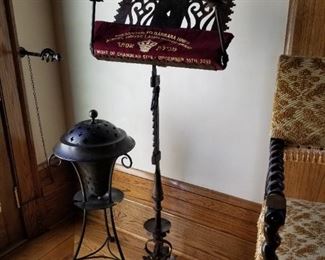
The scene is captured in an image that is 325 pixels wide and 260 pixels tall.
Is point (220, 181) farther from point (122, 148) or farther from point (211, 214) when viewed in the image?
point (122, 148)

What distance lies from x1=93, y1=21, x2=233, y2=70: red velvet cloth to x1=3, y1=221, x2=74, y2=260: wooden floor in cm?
108

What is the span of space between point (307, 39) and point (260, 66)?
18 centimetres

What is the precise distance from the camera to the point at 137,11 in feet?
3.90

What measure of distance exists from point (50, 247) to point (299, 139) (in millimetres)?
1310

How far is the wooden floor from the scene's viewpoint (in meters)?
1.73

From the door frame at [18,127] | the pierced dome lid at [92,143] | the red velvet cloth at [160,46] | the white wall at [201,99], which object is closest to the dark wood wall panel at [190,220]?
the white wall at [201,99]

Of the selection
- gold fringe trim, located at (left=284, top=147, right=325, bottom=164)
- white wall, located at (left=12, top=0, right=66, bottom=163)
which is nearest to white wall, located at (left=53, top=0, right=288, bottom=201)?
white wall, located at (left=12, top=0, right=66, bottom=163)

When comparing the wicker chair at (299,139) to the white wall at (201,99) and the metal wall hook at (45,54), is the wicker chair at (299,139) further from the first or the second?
the metal wall hook at (45,54)

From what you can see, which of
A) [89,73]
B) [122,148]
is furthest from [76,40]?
[122,148]

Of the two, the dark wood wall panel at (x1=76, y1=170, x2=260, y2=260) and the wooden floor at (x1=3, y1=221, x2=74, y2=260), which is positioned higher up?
the dark wood wall panel at (x1=76, y1=170, x2=260, y2=260)

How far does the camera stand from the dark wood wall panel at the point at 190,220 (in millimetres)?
1548

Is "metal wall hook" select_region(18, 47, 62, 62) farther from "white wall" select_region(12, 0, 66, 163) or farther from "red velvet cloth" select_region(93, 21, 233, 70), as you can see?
"red velvet cloth" select_region(93, 21, 233, 70)

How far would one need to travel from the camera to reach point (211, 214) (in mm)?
1601

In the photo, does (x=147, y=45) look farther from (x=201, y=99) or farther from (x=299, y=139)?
(x=299, y=139)
